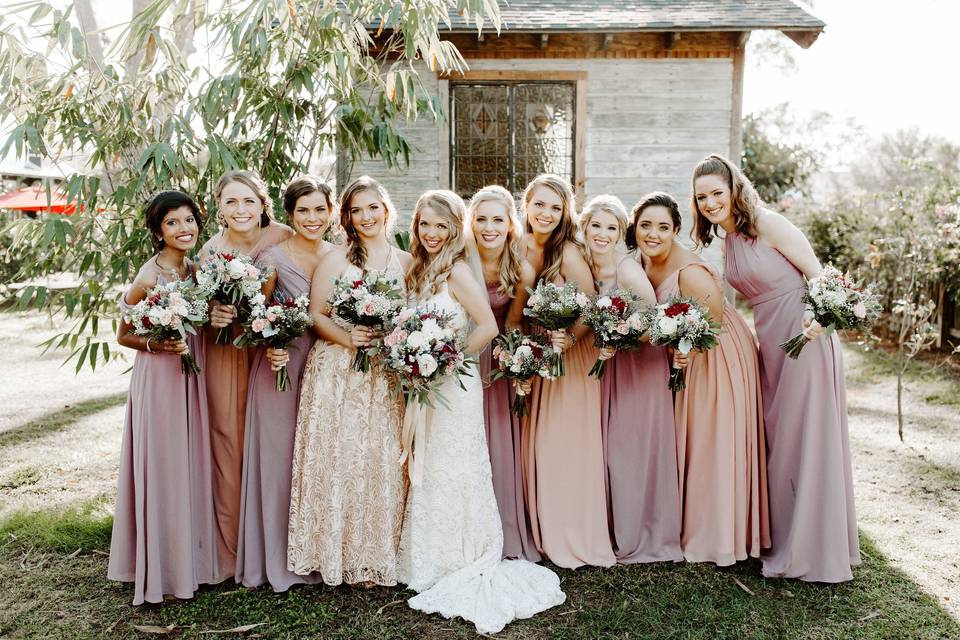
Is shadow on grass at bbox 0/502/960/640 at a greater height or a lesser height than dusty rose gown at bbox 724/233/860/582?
lesser

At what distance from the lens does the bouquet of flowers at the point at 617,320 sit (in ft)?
13.8

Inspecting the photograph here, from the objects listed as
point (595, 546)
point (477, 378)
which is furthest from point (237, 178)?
point (595, 546)

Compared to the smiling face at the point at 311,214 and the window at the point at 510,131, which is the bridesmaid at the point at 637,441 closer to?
the smiling face at the point at 311,214

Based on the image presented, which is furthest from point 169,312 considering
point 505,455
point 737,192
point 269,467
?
point 737,192

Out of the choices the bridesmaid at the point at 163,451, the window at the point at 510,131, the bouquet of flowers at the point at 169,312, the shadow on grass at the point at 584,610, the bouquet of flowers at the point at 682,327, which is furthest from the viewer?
the window at the point at 510,131

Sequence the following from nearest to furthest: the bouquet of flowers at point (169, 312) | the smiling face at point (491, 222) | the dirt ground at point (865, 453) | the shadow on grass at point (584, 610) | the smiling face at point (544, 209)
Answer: the bouquet of flowers at point (169, 312) < the shadow on grass at point (584, 610) < the smiling face at point (491, 222) < the smiling face at point (544, 209) < the dirt ground at point (865, 453)

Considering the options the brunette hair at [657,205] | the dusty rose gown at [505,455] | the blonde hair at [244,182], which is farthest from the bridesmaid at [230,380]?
the brunette hair at [657,205]

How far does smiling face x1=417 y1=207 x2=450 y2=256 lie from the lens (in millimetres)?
4230

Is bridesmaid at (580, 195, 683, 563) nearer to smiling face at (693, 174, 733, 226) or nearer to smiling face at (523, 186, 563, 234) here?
smiling face at (523, 186, 563, 234)

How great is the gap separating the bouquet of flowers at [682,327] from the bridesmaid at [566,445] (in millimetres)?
513

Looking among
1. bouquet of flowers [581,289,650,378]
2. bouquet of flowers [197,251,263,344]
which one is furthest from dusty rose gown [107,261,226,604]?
bouquet of flowers [581,289,650,378]

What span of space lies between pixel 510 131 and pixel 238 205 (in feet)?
18.4

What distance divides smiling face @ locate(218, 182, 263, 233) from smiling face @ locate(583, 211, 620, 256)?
81.8 inches

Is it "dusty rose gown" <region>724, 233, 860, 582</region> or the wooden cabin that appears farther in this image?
the wooden cabin
